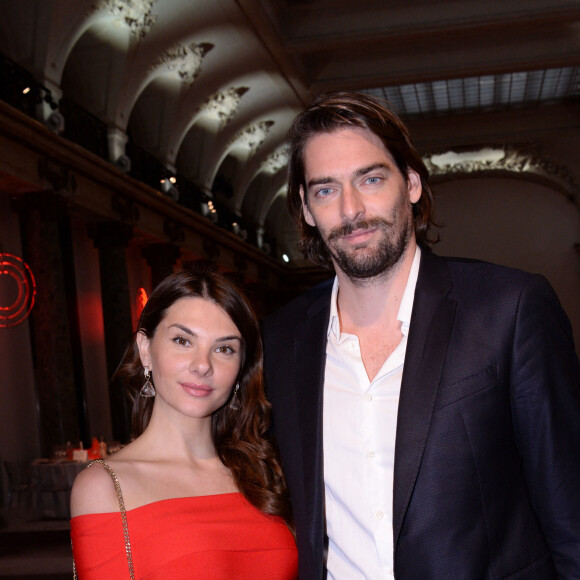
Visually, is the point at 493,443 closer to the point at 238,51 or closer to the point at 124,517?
the point at 124,517

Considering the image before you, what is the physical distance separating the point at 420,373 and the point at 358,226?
0.50m

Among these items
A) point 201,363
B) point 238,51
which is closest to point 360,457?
point 201,363

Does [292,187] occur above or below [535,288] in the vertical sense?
above

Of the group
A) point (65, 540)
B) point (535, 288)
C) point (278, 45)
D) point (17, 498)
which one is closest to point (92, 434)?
point (17, 498)

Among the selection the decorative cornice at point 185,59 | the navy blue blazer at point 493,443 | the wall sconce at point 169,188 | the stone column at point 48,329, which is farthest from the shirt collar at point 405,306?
the wall sconce at point 169,188

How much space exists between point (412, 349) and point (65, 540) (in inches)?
315

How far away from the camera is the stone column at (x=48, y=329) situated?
11719 mm

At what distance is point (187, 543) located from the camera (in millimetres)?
2637

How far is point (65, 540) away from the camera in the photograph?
914 cm

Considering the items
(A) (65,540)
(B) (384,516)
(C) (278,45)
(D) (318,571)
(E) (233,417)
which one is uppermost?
(C) (278,45)

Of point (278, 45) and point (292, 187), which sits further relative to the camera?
point (278, 45)

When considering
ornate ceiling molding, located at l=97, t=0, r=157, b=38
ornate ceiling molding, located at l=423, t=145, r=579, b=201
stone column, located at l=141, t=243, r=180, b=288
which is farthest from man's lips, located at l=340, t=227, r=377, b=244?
ornate ceiling molding, located at l=423, t=145, r=579, b=201

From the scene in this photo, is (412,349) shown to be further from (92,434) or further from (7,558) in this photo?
(92,434)

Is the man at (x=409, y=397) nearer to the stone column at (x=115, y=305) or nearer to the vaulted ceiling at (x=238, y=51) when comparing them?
the vaulted ceiling at (x=238, y=51)
